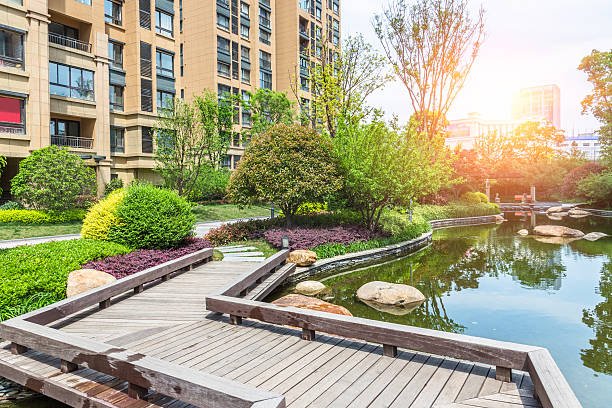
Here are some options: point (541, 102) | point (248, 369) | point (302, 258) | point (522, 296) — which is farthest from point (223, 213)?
point (541, 102)

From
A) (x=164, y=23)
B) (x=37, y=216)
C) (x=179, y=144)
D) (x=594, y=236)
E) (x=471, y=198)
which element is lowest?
(x=594, y=236)

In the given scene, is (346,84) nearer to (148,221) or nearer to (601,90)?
(148,221)

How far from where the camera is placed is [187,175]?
2653 cm

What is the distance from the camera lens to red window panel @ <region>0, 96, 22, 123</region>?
78.3 ft

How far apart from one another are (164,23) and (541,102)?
17604cm

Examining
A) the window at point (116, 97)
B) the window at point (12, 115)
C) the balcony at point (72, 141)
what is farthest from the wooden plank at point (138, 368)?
the window at point (116, 97)

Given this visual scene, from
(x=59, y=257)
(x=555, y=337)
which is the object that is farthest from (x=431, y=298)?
(x=59, y=257)

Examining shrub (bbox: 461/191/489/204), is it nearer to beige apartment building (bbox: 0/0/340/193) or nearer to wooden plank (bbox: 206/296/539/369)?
beige apartment building (bbox: 0/0/340/193)

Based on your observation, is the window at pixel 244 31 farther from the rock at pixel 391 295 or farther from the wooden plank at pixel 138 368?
the wooden plank at pixel 138 368

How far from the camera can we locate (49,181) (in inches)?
787

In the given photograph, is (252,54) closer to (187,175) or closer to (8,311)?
(187,175)

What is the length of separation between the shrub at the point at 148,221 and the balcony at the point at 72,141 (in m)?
18.9

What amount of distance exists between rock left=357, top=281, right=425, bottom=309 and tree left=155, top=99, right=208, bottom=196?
56.6 ft

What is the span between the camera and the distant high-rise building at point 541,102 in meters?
169
